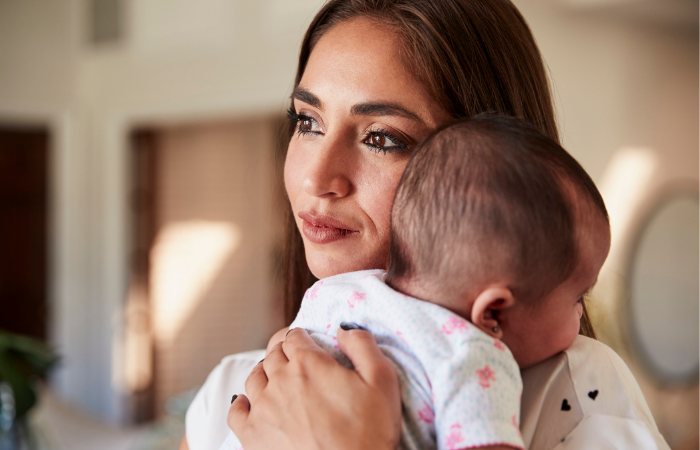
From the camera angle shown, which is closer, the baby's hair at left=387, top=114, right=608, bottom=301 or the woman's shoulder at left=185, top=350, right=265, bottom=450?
the baby's hair at left=387, top=114, right=608, bottom=301

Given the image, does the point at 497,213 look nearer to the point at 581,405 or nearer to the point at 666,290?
the point at 581,405

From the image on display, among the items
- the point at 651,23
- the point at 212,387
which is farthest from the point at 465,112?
the point at 651,23

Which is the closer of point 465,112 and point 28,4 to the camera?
point 465,112

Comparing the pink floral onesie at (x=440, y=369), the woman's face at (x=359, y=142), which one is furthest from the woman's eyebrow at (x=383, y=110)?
the pink floral onesie at (x=440, y=369)

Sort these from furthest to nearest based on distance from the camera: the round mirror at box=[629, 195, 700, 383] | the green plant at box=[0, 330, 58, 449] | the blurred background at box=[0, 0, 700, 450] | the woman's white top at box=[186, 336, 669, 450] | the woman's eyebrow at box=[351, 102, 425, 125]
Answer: the round mirror at box=[629, 195, 700, 383] < the blurred background at box=[0, 0, 700, 450] < the green plant at box=[0, 330, 58, 449] < the woman's eyebrow at box=[351, 102, 425, 125] < the woman's white top at box=[186, 336, 669, 450]

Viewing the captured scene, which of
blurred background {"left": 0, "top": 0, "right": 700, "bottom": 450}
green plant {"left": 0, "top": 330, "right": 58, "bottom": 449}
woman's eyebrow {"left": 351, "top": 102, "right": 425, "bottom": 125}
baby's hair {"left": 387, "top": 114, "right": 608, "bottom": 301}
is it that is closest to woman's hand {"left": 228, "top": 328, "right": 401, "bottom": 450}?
baby's hair {"left": 387, "top": 114, "right": 608, "bottom": 301}

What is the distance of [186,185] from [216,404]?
4564mm

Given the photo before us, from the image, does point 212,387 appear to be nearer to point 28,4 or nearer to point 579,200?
point 579,200

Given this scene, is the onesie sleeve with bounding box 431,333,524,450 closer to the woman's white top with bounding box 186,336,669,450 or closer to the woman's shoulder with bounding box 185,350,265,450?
the woman's white top with bounding box 186,336,669,450

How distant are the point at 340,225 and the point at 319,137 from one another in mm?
184

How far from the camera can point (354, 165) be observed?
926 mm

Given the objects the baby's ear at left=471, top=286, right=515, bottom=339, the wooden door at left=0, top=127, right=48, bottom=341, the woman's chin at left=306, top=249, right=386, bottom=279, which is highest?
the baby's ear at left=471, top=286, right=515, bottom=339

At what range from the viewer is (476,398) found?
0.61 metres

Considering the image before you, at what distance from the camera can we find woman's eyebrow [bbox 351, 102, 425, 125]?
0.89 metres
